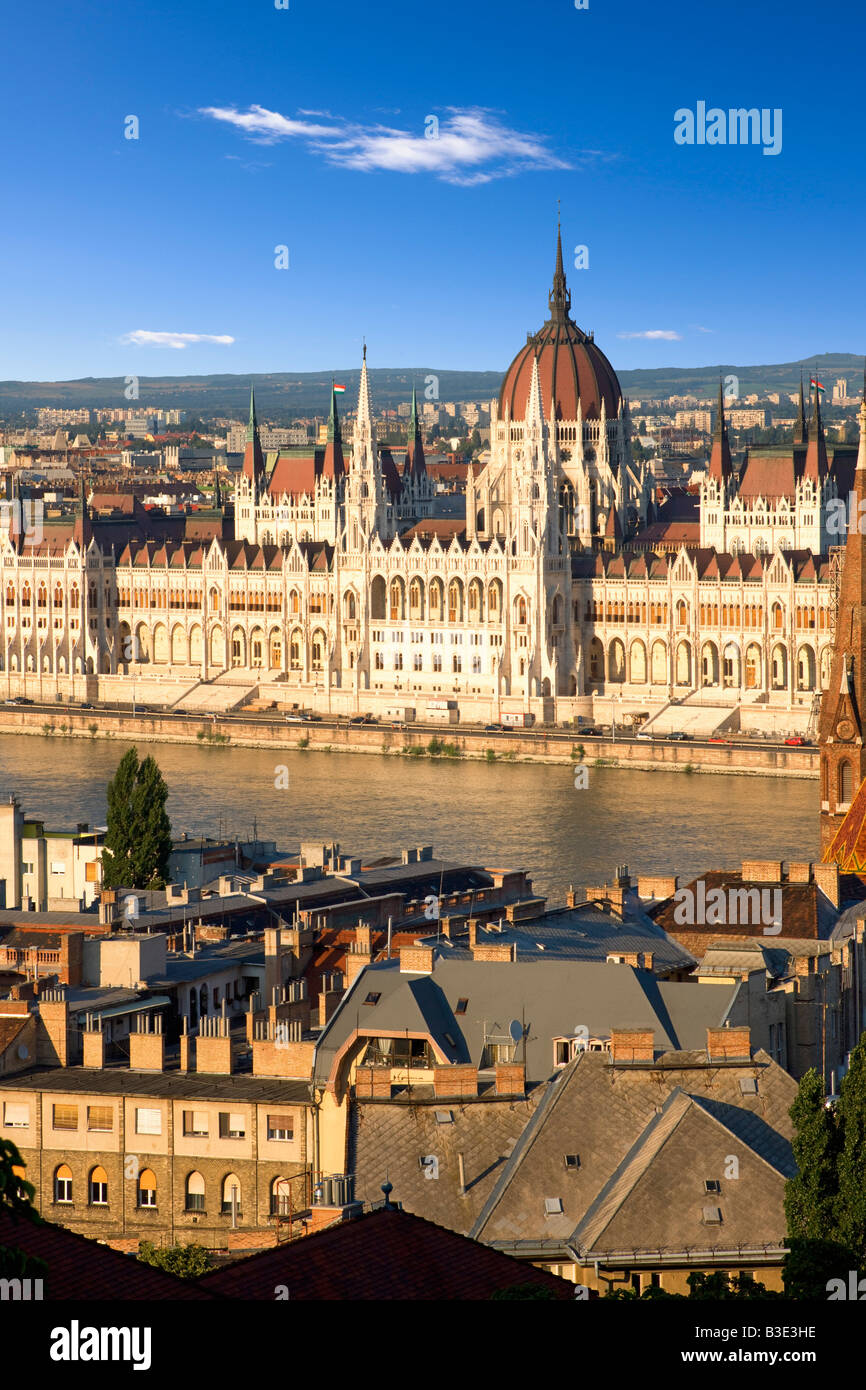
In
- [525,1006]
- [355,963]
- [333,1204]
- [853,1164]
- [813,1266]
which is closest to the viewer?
[813,1266]

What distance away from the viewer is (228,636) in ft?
316

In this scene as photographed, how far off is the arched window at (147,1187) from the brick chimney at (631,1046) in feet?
12.7

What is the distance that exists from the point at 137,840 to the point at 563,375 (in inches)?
2223

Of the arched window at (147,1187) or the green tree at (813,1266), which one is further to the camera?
the arched window at (147,1187)

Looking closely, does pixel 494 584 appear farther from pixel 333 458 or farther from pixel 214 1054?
pixel 214 1054

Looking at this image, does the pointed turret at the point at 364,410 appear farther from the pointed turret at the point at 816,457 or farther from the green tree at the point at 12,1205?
the green tree at the point at 12,1205

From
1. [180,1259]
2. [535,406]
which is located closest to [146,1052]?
[180,1259]

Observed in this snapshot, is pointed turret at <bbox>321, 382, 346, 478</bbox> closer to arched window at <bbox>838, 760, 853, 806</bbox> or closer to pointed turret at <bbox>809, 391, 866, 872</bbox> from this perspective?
pointed turret at <bbox>809, 391, 866, 872</bbox>

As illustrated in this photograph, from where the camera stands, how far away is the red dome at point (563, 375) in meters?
95.8

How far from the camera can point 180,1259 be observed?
57.2 feet

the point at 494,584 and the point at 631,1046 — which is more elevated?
the point at 494,584

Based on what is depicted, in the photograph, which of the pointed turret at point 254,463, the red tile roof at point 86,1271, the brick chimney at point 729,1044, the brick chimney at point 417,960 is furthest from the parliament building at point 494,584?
the red tile roof at point 86,1271

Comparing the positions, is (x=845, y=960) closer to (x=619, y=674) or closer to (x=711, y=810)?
(x=711, y=810)
